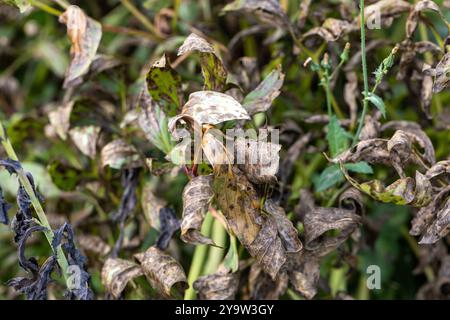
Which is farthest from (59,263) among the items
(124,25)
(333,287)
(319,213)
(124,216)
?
(124,25)

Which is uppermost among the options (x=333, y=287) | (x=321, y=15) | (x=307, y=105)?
(x=321, y=15)

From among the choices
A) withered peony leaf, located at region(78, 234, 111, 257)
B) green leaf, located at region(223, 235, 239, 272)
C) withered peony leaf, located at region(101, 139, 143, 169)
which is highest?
withered peony leaf, located at region(101, 139, 143, 169)

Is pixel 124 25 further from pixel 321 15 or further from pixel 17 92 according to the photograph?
pixel 321 15

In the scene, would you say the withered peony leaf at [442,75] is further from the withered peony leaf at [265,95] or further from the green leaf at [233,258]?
the green leaf at [233,258]

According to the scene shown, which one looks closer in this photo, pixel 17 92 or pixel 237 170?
pixel 237 170

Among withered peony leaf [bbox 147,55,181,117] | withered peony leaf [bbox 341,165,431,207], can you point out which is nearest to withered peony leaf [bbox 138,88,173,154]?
withered peony leaf [bbox 147,55,181,117]

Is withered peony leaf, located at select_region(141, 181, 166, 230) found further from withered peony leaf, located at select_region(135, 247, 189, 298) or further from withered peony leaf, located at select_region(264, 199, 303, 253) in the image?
withered peony leaf, located at select_region(264, 199, 303, 253)
